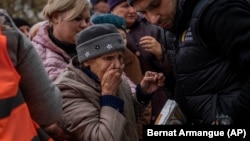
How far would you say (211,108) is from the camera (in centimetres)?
210

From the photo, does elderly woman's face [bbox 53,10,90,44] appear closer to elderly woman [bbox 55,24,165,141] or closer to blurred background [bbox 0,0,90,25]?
elderly woman [bbox 55,24,165,141]

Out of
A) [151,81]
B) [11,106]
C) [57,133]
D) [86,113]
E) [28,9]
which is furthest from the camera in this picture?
[28,9]

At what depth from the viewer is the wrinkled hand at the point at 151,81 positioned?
248cm

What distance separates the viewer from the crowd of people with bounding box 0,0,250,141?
63.7 inches

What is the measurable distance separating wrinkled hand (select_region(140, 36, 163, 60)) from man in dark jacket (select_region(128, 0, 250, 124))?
2.87 ft

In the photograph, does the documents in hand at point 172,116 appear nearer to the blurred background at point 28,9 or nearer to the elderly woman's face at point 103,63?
the elderly woman's face at point 103,63

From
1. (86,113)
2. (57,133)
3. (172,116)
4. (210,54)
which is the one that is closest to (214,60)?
(210,54)

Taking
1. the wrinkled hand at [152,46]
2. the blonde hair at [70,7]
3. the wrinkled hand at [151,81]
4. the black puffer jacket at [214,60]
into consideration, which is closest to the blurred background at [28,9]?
the wrinkled hand at [152,46]

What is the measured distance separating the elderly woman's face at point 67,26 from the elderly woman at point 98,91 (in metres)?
0.56

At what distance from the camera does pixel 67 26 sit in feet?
9.67

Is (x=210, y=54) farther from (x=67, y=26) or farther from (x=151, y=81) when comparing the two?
(x=67, y=26)

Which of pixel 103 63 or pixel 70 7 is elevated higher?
pixel 70 7

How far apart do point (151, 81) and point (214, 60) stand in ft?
1.76

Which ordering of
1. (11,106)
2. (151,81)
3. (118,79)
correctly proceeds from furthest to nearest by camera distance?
(151,81) → (118,79) → (11,106)
